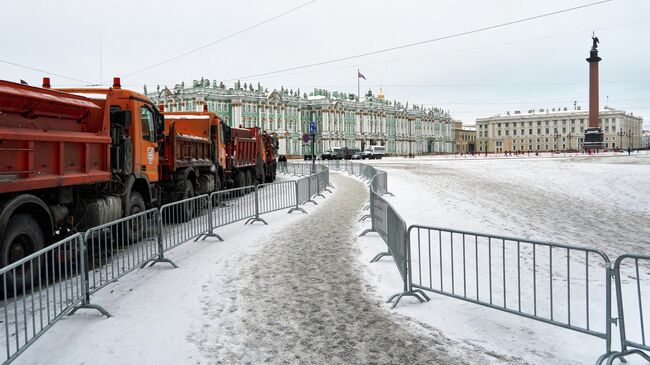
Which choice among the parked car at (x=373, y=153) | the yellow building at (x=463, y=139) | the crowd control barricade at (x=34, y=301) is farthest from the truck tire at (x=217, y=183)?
the yellow building at (x=463, y=139)

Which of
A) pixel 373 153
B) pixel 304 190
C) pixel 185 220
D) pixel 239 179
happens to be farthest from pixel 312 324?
pixel 373 153

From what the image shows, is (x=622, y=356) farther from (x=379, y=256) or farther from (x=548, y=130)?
(x=548, y=130)

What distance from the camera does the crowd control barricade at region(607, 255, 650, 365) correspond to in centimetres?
479

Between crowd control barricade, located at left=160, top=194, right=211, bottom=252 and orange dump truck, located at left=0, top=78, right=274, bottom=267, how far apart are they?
0.95 m

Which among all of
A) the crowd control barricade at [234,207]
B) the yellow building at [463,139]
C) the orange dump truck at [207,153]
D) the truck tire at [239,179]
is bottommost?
the crowd control barricade at [234,207]

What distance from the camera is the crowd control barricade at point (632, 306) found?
479 cm

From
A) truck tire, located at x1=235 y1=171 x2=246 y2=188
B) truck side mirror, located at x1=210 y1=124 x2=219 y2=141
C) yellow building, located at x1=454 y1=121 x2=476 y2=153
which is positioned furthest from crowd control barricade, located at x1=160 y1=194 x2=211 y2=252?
yellow building, located at x1=454 y1=121 x2=476 y2=153

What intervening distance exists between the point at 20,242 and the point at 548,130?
17134cm

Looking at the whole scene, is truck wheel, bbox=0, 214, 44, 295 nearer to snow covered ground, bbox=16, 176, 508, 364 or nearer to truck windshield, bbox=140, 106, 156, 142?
snow covered ground, bbox=16, 176, 508, 364

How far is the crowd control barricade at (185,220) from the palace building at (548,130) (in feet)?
502

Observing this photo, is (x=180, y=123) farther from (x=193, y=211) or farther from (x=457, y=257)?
(x=457, y=257)

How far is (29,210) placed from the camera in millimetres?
7879

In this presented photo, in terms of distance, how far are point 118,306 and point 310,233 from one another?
6.27m

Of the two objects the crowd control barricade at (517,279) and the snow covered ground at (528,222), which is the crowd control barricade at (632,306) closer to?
the crowd control barricade at (517,279)
